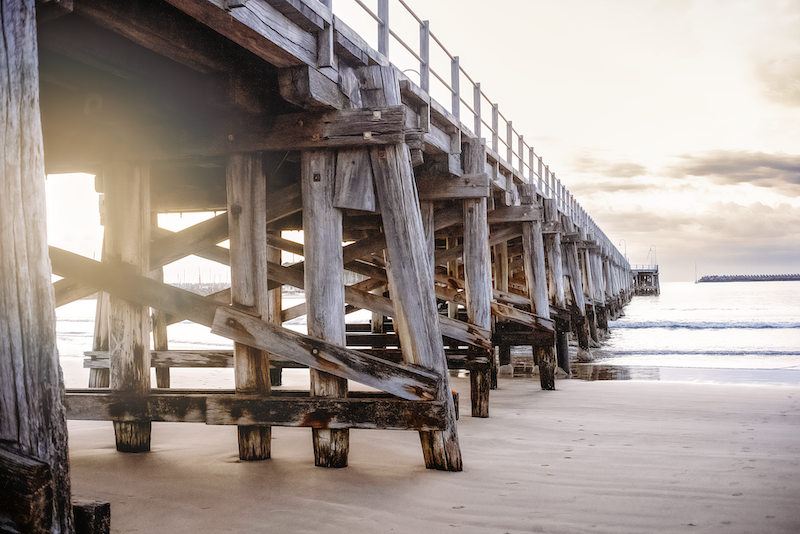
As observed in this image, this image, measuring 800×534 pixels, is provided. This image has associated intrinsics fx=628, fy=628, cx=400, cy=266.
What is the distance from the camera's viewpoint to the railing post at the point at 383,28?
185 inches

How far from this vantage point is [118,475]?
146 inches

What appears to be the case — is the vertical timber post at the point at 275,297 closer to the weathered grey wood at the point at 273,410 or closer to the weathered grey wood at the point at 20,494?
the weathered grey wood at the point at 273,410

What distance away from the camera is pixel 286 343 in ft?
11.7

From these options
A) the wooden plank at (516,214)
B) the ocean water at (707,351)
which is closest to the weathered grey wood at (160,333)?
the wooden plank at (516,214)

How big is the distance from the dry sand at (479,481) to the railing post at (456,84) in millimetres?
3316

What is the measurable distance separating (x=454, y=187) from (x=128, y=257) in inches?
140

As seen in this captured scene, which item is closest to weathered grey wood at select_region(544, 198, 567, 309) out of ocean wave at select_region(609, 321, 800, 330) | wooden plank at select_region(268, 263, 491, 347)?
wooden plank at select_region(268, 263, 491, 347)

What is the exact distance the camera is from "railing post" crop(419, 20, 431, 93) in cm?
579

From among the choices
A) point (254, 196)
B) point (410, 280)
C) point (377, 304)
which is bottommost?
point (377, 304)

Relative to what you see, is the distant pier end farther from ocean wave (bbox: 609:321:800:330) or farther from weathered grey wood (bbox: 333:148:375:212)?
weathered grey wood (bbox: 333:148:375:212)

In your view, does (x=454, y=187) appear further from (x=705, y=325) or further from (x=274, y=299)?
(x=705, y=325)

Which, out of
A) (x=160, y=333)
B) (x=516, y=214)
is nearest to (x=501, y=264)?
(x=516, y=214)

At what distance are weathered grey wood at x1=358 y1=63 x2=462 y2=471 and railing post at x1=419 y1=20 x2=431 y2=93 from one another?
220 cm

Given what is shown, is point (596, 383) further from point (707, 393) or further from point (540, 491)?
point (540, 491)
